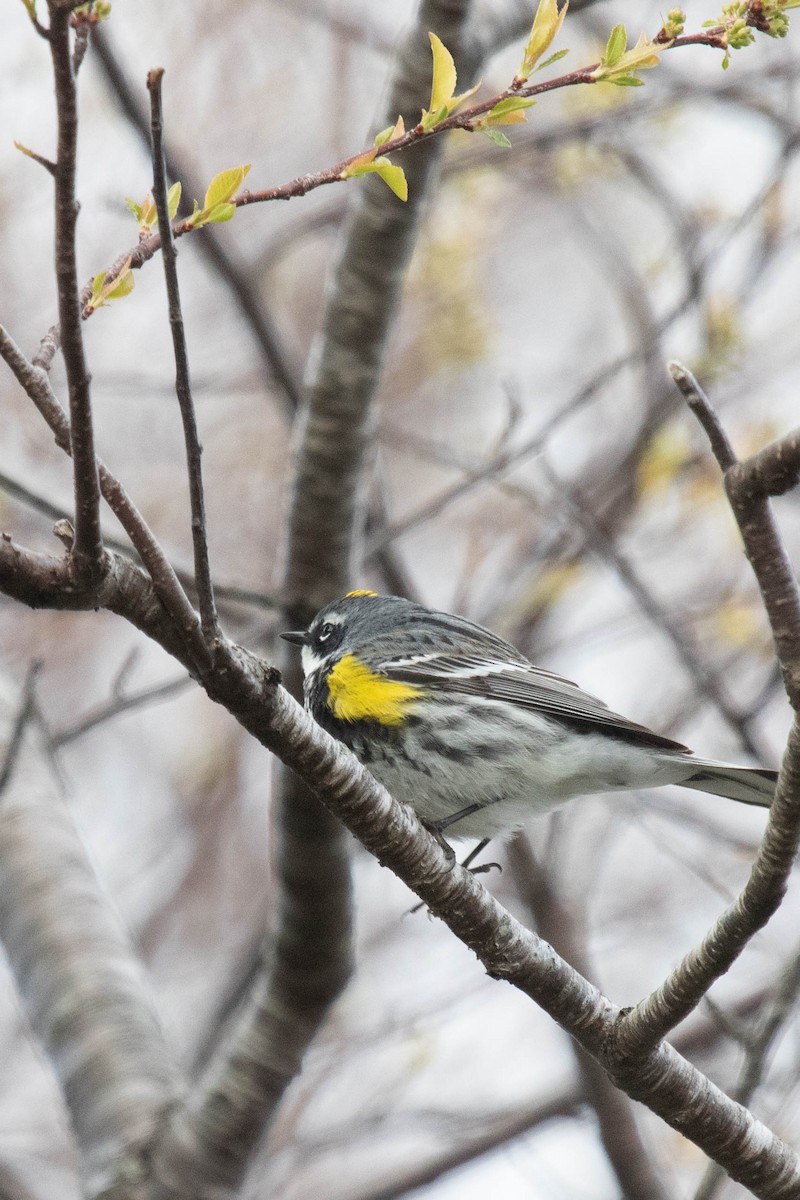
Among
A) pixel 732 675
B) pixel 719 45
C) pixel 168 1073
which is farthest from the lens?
pixel 732 675

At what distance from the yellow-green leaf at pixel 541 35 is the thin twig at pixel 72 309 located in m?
0.81

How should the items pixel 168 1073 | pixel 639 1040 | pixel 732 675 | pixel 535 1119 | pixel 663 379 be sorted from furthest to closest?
1. pixel 732 675
2. pixel 663 379
3. pixel 535 1119
4. pixel 168 1073
5. pixel 639 1040

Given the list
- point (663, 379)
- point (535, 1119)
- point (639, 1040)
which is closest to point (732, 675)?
point (663, 379)

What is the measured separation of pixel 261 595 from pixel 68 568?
2565mm

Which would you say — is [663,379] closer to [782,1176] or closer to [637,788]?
[637,788]

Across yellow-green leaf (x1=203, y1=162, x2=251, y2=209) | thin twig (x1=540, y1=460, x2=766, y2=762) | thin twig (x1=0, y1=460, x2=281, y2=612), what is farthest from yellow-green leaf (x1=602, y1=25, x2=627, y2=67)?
thin twig (x1=540, y1=460, x2=766, y2=762)

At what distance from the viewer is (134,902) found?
28.6ft

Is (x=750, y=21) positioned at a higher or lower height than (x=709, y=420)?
higher

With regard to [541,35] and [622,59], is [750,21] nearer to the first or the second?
[622,59]

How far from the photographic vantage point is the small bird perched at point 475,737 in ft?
13.3

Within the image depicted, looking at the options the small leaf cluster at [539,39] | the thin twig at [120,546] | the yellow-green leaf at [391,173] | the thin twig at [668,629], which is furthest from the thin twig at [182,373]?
the thin twig at [668,629]

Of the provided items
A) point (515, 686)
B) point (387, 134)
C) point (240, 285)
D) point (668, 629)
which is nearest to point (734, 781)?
point (515, 686)

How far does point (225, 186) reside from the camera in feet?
6.52

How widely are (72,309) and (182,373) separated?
0.20m
